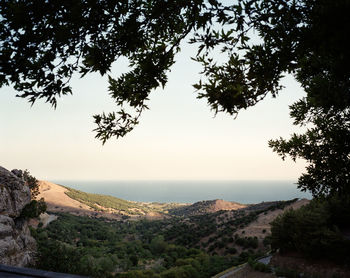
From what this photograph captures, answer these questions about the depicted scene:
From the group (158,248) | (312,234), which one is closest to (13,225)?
(158,248)

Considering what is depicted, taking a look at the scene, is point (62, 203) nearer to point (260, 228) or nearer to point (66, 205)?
point (66, 205)

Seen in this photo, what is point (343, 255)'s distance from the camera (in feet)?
50.3

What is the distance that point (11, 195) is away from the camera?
2333 cm

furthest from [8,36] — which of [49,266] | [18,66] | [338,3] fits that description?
[49,266]

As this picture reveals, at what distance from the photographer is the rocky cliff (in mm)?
18891

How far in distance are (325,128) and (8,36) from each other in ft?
26.4

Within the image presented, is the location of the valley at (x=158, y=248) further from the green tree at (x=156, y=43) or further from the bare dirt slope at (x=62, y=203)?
the bare dirt slope at (x=62, y=203)

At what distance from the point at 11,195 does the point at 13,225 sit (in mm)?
3374

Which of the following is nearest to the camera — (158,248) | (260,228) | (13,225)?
(13,225)

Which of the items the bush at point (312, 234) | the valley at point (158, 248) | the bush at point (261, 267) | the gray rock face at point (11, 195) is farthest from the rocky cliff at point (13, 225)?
the bush at point (312, 234)

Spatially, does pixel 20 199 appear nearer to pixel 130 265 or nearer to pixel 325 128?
pixel 130 265

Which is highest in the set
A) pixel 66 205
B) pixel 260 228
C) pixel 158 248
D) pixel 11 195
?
pixel 11 195

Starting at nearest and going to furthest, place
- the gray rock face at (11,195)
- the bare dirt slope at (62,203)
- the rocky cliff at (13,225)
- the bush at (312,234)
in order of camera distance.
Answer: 1. the bush at (312,234)
2. the rocky cliff at (13,225)
3. the gray rock face at (11,195)
4. the bare dirt slope at (62,203)

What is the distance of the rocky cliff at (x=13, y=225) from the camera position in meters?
18.9
